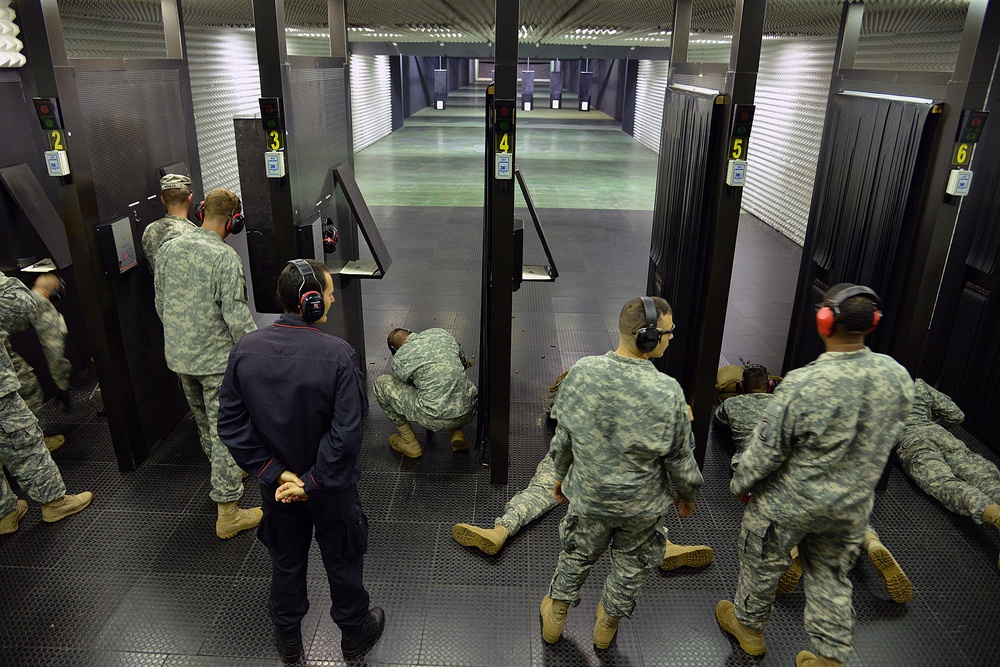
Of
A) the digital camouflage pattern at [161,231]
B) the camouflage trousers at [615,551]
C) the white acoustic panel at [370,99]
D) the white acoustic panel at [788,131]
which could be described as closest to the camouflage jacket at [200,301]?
the digital camouflage pattern at [161,231]

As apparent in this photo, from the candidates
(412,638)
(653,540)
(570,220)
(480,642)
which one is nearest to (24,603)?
Answer: (412,638)

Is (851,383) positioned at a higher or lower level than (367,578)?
higher

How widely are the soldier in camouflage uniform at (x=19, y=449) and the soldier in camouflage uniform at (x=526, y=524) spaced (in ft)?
7.16

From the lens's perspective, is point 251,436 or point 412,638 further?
point 412,638

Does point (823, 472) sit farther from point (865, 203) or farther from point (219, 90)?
point (219, 90)

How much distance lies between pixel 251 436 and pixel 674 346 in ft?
9.48

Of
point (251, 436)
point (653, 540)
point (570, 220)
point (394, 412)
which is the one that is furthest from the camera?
point (570, 220)

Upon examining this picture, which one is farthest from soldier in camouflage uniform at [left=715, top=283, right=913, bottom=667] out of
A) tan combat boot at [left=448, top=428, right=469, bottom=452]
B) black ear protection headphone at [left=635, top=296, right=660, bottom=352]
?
tan combat boot at [left=448, top=428, right=469, bottom=452]

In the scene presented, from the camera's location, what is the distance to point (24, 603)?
3096 millimetres

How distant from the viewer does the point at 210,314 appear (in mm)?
3418

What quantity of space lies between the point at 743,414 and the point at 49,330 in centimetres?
412

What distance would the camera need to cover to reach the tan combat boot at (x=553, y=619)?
2861 millimetres

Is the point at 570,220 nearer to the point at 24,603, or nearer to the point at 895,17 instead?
the point at 895,17

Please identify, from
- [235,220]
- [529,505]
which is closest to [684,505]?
[529,505]
